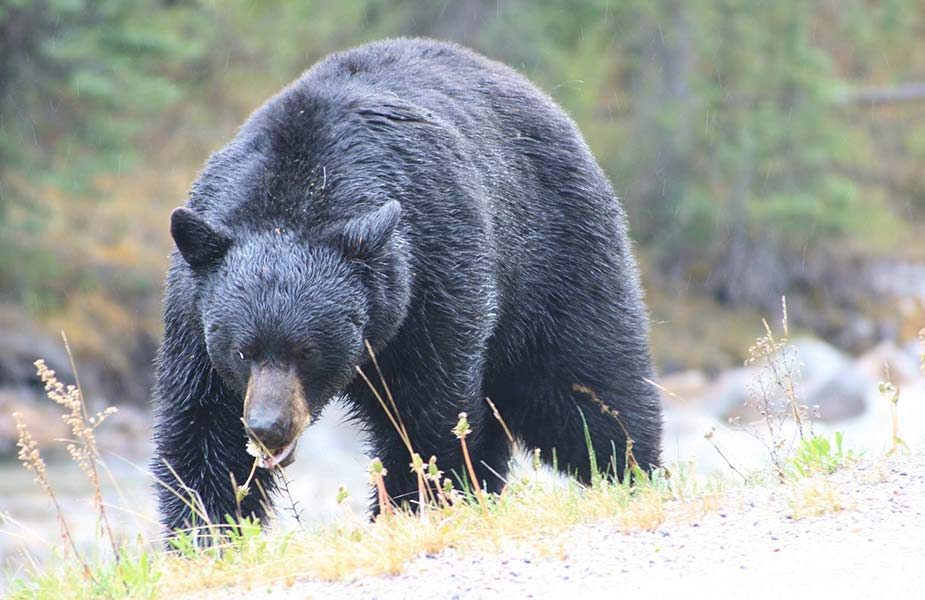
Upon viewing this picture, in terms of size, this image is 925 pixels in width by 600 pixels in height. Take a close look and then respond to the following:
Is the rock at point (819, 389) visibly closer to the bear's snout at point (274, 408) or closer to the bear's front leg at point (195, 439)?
the bear's front leg at point (195, 439)

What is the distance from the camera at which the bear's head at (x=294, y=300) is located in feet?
14.2

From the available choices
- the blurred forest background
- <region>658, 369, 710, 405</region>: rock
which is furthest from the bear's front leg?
<region>658, 369, 710, 405</region>: rock

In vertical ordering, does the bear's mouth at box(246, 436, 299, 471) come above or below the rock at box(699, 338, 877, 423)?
above

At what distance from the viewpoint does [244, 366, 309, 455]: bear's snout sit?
162 inches

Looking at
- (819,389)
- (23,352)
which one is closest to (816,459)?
(23,352)

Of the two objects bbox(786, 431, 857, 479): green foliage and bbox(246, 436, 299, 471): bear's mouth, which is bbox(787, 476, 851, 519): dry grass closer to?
bbox(786, 431, 857, 479): green foliage

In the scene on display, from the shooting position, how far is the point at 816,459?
186 inches

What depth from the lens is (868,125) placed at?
2670 centimetres

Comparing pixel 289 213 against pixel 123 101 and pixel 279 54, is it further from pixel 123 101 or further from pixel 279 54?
pixel 279 54

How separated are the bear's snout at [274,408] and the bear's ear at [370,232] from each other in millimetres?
497

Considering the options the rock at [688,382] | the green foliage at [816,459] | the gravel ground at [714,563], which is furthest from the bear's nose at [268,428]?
the rock at [688,382]

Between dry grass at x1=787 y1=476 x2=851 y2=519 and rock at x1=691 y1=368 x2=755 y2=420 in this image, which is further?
rock at x1=691 y1=368 x2=755 y2=420

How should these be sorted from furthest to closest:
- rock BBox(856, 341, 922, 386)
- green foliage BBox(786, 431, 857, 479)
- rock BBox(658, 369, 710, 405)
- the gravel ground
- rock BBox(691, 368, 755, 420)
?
rock BBox(856, 341, 922, 386)
rock BBox(658, 369, 710, 405)
rock BBox(691, 368, 755, 420)
green foliage BBox(786, 431, 857, 479)
the gravel ground

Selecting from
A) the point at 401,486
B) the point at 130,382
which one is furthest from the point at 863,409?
the point at 401,486
